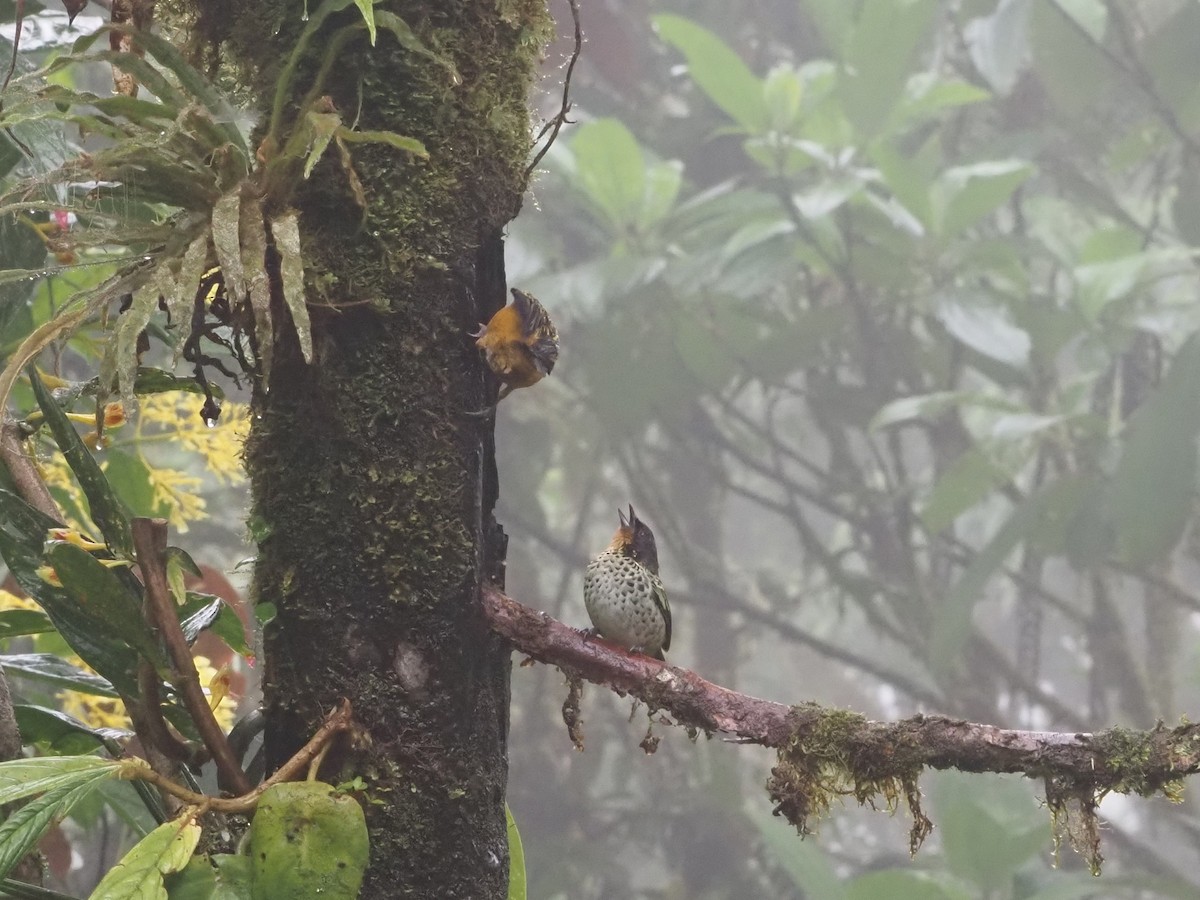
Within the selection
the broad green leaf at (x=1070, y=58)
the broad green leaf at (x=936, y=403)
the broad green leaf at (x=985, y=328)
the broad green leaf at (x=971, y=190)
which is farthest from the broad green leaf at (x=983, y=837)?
the broad green leaf at (x=1070, y=58)

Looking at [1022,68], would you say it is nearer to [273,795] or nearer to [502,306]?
[502,306]

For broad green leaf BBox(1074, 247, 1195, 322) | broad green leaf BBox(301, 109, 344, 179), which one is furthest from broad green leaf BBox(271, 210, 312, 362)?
broad green leaf BBox(1074, 247, 1195, 322)

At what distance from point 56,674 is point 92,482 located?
27 cm

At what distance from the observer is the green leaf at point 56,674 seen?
87 cm

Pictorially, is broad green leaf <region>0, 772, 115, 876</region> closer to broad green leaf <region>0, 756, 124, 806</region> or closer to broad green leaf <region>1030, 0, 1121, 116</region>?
broad green leaf <region>0, 756, 124, 806</region>

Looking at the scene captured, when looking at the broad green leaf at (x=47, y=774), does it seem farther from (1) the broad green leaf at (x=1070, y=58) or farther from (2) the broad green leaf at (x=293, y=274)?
(1) the broad green leaf at (x=1070, y=58)

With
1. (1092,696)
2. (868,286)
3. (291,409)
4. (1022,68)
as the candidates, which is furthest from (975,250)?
(291,409)

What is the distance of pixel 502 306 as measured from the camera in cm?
85

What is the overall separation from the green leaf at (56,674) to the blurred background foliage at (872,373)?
1.69m

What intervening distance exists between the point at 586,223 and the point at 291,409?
2.67 metres

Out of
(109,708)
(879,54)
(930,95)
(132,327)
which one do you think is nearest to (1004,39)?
(930,95)

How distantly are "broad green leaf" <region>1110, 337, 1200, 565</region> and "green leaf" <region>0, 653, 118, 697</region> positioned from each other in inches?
97.0

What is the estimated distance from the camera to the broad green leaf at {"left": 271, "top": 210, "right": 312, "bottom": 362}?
711 mm

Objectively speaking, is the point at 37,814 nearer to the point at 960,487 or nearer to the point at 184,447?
the point at 184,447
